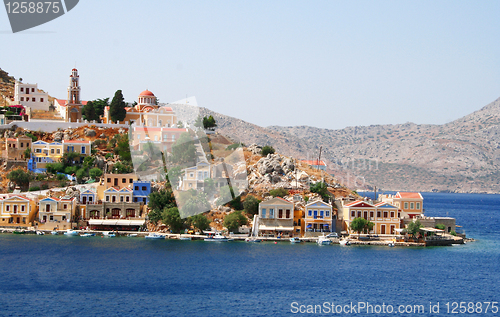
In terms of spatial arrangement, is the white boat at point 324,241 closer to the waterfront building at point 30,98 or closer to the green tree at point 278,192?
the green tree at point 278,192

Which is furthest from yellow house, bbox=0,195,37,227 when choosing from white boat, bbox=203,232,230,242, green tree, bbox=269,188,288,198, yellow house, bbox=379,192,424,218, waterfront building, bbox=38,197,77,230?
yellow house, bbox=379,192,424,218

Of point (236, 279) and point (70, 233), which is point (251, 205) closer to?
point (70, 233)

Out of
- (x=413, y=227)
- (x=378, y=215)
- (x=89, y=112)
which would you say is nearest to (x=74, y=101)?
(x=89, y=112)

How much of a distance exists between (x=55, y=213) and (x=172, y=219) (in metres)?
12.7

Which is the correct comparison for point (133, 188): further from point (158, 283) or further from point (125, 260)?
point (158, 283)

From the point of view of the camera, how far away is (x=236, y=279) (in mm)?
42844

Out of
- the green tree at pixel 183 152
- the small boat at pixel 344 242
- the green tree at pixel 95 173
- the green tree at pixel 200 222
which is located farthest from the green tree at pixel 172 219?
the small boat at pixel 344 242

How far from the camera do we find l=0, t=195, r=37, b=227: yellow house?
62969mm

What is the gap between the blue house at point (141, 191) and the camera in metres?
65.6

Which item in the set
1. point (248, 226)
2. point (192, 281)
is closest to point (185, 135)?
point (248, 226)

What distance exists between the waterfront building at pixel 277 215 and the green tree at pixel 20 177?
28577 mm

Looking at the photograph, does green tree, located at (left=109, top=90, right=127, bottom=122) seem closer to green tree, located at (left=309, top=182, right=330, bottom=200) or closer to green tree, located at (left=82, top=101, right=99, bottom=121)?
green tree, located at (left=82, top=101, right=99, bottom=121)

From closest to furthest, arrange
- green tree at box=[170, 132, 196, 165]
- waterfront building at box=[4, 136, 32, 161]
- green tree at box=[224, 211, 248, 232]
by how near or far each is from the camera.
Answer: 1. green tree at box=[224, 211, 248, 232]
2. green tree at box=[170, 132, 196, 165]
3. waterfront building at box=[4, 136, 32, 161]

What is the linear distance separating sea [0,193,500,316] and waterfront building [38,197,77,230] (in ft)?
13.0
